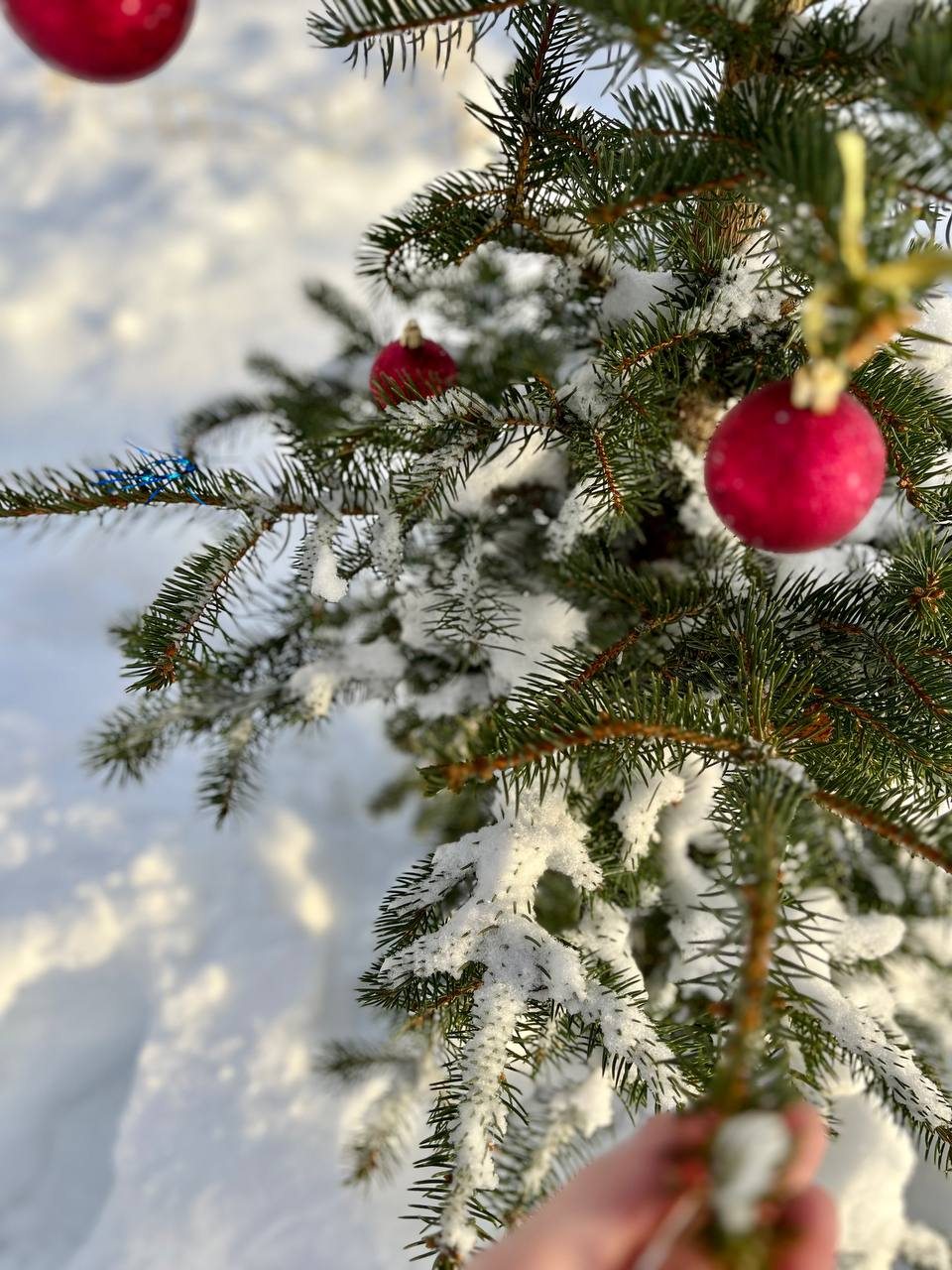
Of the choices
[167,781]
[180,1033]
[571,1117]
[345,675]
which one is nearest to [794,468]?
[345,675]

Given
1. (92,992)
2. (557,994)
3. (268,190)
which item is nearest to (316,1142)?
(92,992)

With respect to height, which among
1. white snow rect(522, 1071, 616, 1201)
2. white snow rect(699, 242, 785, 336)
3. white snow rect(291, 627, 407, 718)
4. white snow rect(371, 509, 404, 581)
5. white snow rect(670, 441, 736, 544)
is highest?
white snow rect(670, 441, 736, 544)

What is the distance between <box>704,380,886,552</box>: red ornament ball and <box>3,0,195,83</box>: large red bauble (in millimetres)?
274

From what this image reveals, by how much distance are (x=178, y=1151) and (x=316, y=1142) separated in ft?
0.55

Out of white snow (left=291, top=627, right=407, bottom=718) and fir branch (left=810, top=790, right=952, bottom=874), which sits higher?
white snow (left=291, top=627, right=407, bottom=718)

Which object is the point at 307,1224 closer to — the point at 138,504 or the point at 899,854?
the point at 899,854

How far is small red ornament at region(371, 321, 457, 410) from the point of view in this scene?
521 mm

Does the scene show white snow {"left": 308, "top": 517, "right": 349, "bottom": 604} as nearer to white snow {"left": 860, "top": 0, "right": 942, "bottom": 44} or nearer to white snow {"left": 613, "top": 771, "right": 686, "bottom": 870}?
white snow {"left": 613, "top": 771, "right": 686, "bottom": 870}

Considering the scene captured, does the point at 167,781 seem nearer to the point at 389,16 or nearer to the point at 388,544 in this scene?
the point at 388,544

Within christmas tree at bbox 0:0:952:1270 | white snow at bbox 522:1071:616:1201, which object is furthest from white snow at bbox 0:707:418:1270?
white snow at bbox 522:1071:616:1201

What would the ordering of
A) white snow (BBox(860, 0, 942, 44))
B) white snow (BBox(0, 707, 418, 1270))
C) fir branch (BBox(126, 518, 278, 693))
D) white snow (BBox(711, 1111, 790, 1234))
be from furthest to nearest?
white snow (BBox(0, 707, 418, 1270))
fir branch (BBox(126, 518, 278, 693))
white snow (BBox(860, 0, 942, 44))
white snow (BBox(711, 1111, 790, 1234))

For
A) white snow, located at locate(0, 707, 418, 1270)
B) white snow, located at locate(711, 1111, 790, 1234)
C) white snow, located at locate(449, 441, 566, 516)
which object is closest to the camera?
white snow, located at locate(711, 1111, 790, 1234)

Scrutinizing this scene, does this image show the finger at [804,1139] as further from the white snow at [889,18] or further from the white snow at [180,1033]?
the white snow at [180,1033]

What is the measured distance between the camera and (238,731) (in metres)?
0.70
